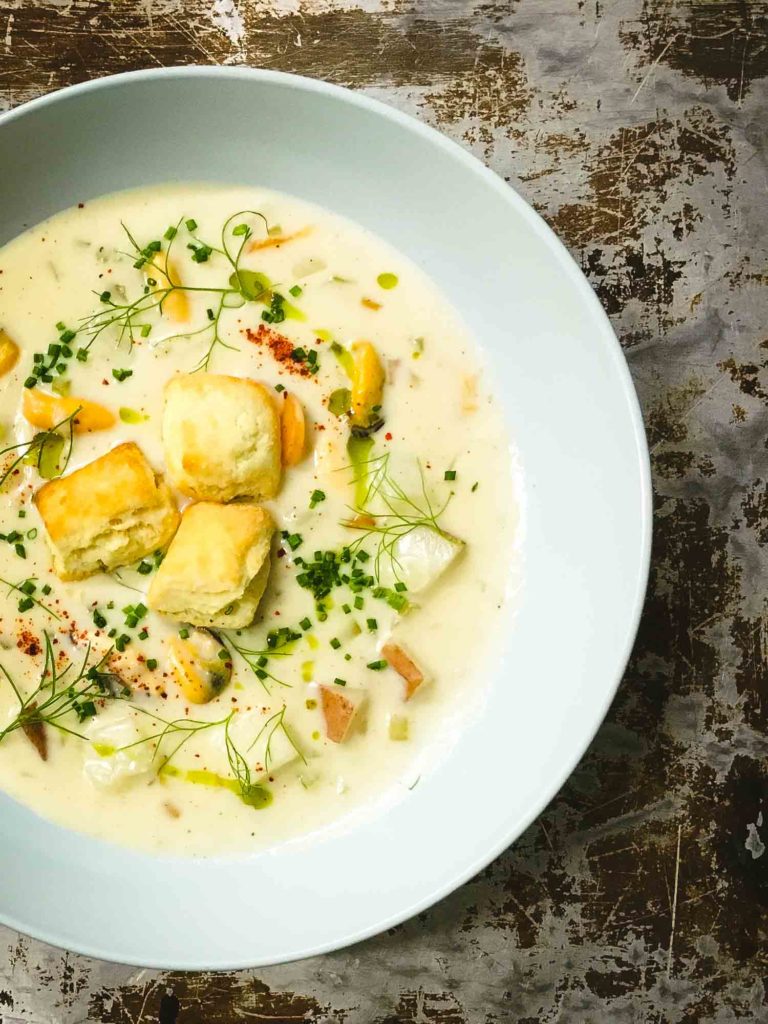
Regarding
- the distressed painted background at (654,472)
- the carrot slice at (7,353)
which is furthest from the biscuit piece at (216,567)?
the distressed painted background at (654,472)

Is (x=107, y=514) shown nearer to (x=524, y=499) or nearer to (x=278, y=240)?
(x=278, y=240)

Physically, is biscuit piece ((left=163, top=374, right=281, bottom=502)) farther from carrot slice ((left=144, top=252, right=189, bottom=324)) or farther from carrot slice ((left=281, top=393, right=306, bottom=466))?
carrot slice ((left=144, top=252, right=189, bottom=324))

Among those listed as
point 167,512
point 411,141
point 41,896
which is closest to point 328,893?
point 41,896

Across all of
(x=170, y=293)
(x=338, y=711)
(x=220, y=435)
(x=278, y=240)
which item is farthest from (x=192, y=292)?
(x=338, y=711)

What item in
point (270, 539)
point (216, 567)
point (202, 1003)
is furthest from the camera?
point (202, 1003)

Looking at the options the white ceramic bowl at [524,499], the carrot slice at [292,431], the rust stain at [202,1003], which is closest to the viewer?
the white ceramic bowl at [524,499]

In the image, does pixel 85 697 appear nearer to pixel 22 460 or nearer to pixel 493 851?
pixel 22 460

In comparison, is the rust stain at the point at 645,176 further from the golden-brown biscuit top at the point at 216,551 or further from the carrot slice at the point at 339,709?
the carrot slice at the point at 339,709

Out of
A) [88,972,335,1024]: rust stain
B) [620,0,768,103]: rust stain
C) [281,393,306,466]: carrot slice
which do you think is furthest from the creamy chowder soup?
[620,0,768,103]: rust stain
